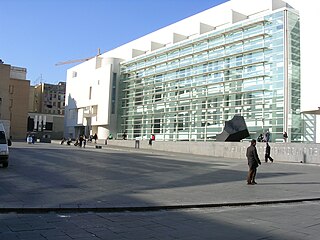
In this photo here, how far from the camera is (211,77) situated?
46250mm

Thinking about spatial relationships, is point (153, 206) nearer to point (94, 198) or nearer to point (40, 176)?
point (94, 198)

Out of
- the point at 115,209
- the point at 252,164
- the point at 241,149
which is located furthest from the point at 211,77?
the point at 115,209

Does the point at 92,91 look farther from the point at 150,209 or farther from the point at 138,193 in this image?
the point at 150,209


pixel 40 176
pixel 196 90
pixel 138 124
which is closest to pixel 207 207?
pixel 40 176

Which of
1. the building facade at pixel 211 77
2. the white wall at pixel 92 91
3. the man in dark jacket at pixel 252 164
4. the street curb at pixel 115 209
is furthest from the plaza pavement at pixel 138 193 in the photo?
the white wall at pixel 92 91

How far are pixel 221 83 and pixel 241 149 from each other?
1430cm

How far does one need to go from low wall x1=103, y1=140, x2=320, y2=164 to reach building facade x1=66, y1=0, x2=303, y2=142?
20.7 ft

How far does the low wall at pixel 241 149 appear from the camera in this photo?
27.3 meters

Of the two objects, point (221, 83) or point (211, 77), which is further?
point (211, 77)

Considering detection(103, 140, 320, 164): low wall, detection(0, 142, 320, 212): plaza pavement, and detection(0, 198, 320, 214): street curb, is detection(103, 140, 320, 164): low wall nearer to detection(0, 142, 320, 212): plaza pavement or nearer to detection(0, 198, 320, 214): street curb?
detection(0, 142, 320, 212): plaza pavement

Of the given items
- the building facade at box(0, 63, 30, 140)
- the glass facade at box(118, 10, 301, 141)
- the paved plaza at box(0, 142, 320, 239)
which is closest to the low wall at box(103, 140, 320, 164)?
the glass facade at box(118, 10, 301, 141)

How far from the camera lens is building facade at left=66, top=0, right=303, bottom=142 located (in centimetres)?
3716

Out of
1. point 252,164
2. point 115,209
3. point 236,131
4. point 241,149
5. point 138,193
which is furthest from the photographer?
point 236,131

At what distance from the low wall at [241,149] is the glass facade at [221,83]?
20.5ft
